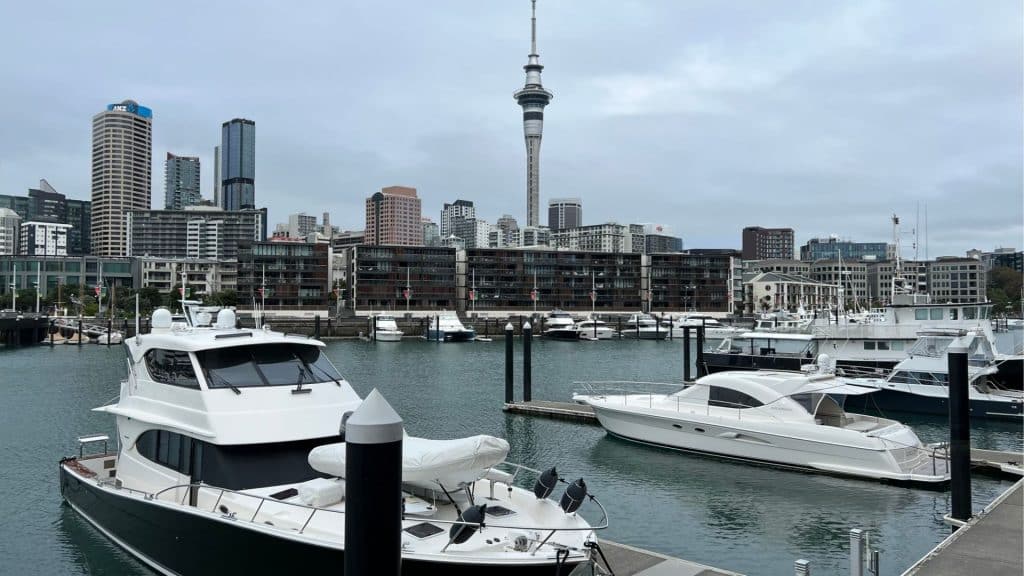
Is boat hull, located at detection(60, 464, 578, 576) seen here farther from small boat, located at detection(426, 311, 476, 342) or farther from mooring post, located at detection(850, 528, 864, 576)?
small boat, located at detection(426, 311, 476, 342)

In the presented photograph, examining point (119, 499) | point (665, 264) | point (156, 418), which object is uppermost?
point (665, 264)

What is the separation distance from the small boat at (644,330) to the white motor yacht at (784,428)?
75117 mm

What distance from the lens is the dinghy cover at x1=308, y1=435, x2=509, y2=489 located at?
9.42 metres

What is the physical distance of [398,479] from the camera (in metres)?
5.65

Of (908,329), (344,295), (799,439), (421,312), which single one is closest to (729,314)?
(421,312)

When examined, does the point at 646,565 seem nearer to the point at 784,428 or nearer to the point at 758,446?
the point at 784,428

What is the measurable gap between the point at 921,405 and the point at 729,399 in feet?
45.8

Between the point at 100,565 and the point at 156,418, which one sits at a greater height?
the point at 156,418

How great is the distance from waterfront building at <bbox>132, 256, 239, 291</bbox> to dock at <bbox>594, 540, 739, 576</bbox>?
135 m

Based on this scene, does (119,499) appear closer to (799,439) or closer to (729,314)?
(799,439)

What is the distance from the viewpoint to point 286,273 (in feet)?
396

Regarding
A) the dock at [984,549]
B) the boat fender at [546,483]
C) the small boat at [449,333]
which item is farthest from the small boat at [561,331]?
the boat fender at [546,483]

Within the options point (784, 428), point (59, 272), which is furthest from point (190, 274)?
point (784, 428)

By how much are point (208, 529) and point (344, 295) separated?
132 meters
